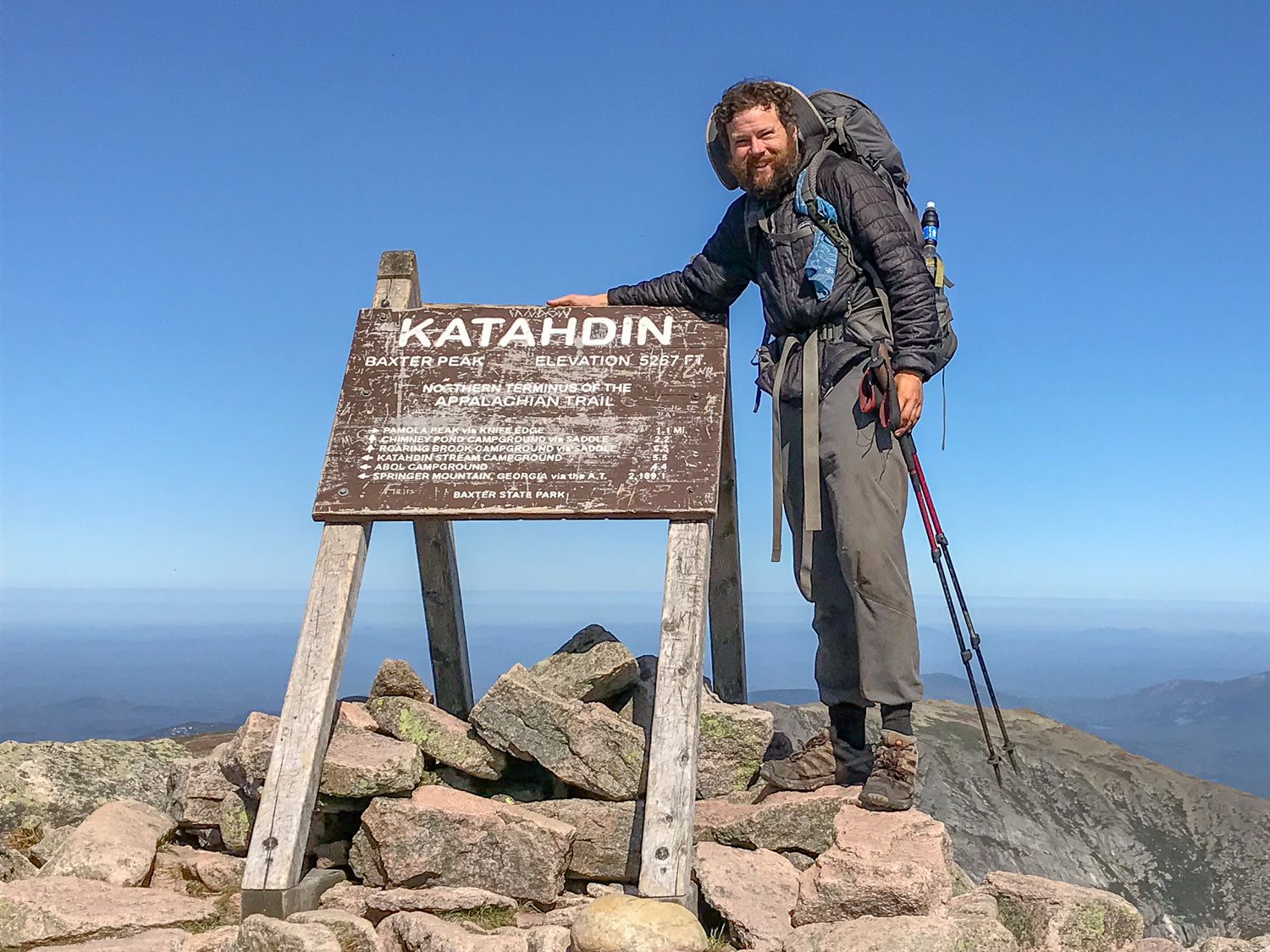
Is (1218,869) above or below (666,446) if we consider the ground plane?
below

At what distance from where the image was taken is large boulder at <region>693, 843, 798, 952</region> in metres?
4.97

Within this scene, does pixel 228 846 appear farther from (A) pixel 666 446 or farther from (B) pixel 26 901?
(A) pixel 666 446

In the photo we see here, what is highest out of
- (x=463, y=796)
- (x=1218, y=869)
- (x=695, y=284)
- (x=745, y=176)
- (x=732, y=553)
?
(x=745, y=176)

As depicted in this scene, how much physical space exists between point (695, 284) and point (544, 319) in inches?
40.4

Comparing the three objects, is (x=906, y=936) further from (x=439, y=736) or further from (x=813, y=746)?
(x=439, y=736)

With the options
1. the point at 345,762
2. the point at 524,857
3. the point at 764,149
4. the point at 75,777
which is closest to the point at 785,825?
the point at 524,857

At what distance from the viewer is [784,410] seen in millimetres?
6523

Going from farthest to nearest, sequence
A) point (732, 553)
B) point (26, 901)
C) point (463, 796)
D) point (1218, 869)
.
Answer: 1. point (1218, 869)
2. point (732, 553)
3. point (463, 796)
4. point (26, 901)

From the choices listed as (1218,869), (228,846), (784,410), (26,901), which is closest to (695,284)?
(784,410)

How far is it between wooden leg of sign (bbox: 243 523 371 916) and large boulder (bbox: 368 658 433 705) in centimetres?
85

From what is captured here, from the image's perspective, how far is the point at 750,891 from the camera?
17.2ft

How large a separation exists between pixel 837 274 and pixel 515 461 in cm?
220

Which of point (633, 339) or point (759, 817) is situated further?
point (633, 339)

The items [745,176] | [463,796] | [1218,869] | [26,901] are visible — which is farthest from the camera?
[1218,869]
